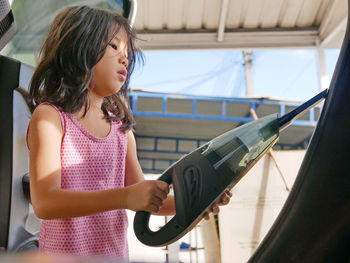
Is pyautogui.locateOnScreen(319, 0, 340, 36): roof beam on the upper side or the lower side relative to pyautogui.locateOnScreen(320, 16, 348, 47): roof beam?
upper

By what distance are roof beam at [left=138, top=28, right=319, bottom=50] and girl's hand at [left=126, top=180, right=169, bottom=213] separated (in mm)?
2351

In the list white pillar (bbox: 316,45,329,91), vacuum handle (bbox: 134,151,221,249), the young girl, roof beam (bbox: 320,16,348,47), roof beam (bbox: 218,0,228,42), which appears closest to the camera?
vacuum handle (bbox: 134,151,221,249)

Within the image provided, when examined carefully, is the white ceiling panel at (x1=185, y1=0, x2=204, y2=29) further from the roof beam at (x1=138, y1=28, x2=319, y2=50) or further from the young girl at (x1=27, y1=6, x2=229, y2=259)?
the young girl at (x1=27, y1=6, x2=229, y2=259)

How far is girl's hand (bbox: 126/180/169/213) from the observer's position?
42 centimetres

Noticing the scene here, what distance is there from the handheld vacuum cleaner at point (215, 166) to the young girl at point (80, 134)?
0.63 feet

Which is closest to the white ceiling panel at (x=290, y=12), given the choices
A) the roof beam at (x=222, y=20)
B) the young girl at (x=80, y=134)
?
the roof beam at (x=222, y=20)

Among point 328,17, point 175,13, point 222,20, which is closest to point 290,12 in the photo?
point 328,17

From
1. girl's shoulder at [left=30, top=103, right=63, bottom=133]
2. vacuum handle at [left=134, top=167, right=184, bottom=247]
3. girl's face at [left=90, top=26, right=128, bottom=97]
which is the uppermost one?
girl's face at [left=90, top=26, right=128, bottom=97]

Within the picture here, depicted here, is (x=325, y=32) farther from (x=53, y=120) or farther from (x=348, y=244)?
(x=348, y=244)

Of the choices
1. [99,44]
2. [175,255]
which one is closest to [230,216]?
[175,255]

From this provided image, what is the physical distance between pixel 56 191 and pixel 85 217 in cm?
12

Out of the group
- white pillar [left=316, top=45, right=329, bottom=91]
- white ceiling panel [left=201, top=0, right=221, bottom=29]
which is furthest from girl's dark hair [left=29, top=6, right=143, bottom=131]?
white pillar [left=316, top=45, right=329, bottom=91]

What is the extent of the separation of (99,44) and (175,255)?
1.85m

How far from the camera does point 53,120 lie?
59 cm
